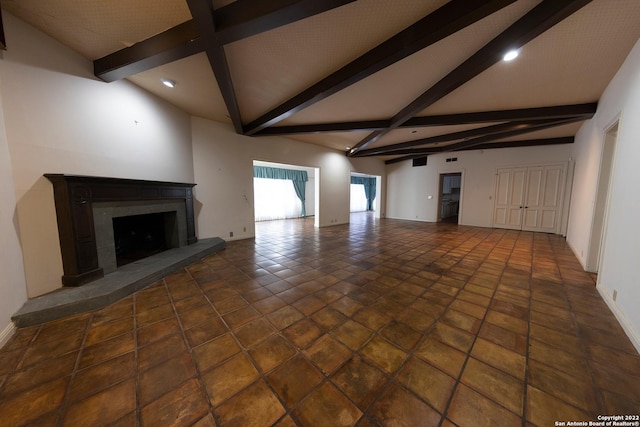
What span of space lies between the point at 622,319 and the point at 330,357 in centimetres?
262

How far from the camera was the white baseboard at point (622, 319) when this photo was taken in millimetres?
1642

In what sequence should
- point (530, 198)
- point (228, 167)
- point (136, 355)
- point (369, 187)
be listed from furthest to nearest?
point (369, 187) < point (530, 198) < point (228, 167) < point (136, 355)

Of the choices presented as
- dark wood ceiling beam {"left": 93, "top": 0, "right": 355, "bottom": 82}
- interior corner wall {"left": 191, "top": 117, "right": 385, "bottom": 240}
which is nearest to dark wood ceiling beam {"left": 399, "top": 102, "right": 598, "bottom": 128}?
interior corner wall {"left": 191, "top": 117, "right": 385, "bottom": 240}

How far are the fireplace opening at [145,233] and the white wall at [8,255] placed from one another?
64.4 inches

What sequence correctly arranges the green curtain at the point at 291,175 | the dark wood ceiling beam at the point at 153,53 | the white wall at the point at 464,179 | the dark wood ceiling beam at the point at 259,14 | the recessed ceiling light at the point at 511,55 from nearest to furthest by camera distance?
the dark wood ceiling beam at the point at 259,14
the dark wood ceiling beam at the point at 153,53
the recessed ceiling light at the point at 511,55
the white wall at the point at 464,179
the green curtain at the point at 291,175

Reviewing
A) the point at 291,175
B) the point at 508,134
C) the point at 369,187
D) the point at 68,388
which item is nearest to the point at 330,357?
the point at 68,388

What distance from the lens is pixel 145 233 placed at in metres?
4.01

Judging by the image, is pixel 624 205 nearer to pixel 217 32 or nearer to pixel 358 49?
pixel 358 49

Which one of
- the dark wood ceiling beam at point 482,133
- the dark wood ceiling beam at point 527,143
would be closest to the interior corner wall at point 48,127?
the dark wood ceiling beam at point 482,133

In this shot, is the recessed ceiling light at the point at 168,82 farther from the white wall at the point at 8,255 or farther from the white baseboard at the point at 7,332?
the white baseboard at the point at 7,332

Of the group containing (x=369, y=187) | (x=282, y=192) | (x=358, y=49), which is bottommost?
(x=282, y=192)

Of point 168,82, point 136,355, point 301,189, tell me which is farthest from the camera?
point 301,189

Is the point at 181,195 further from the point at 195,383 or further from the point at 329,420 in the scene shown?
the point at 329,420

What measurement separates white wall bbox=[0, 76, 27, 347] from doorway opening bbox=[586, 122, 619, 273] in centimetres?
639
